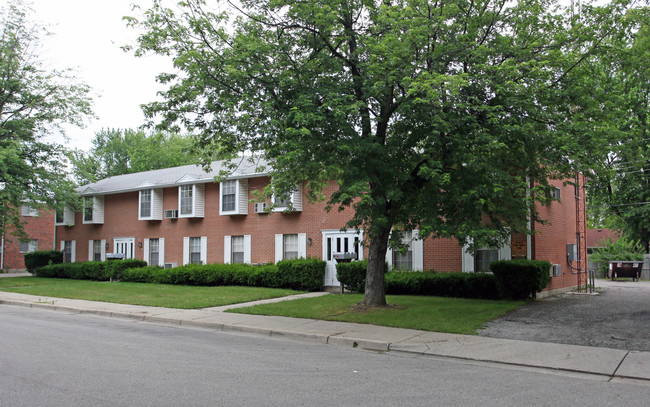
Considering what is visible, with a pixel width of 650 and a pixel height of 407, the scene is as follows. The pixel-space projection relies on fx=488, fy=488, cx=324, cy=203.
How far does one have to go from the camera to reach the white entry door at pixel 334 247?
66.9 ft

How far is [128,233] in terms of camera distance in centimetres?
2909

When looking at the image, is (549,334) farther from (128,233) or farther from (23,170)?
(23,170)

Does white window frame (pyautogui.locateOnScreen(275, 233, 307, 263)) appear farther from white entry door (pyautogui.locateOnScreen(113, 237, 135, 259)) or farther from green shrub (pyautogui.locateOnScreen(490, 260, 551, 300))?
white entry door (pyautogui.locateOnScreen(113, 237, 135, 259))

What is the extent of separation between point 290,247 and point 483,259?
885 centimetres

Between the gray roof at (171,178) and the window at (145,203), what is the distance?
375 mm

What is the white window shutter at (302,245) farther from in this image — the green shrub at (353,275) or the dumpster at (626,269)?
the dumpster at (626,269)

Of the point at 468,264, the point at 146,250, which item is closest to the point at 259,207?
the point at 146,250

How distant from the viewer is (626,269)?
102 ft

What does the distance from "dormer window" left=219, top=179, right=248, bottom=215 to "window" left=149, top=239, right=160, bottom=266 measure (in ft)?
19.1

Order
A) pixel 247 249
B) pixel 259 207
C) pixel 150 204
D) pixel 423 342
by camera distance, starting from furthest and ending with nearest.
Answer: pixel 150 204 → pixel 247 249 → pixel 259 207 → pixel 423 342

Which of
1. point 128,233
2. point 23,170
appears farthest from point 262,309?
point 23,170

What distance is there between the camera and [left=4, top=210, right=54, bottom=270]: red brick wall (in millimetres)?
39334

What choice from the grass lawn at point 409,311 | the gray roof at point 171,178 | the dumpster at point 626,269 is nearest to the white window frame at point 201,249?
the gray roof at point 171,178

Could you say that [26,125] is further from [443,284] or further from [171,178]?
[443,284]
